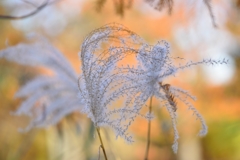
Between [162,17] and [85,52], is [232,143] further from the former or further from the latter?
[85,52]

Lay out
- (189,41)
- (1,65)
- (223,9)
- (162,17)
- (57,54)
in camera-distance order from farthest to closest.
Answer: (162,17)
(189,41)
(1,65)
(223,9)
(57,54)

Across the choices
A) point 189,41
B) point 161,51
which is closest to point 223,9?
point 189,41

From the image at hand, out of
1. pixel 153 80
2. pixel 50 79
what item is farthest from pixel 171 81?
A: pixel 153 80

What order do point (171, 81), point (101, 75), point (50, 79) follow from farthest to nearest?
point (171, 81), point (50, 79), point (101, 75)

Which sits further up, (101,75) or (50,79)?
(50,79)

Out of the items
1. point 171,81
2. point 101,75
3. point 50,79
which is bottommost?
point 101,75

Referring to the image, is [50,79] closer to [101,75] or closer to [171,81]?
[101,75]

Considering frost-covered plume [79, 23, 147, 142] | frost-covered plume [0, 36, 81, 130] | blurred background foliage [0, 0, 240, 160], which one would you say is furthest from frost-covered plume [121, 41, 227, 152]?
blurred background foliage [0, 0, 240, 160]
